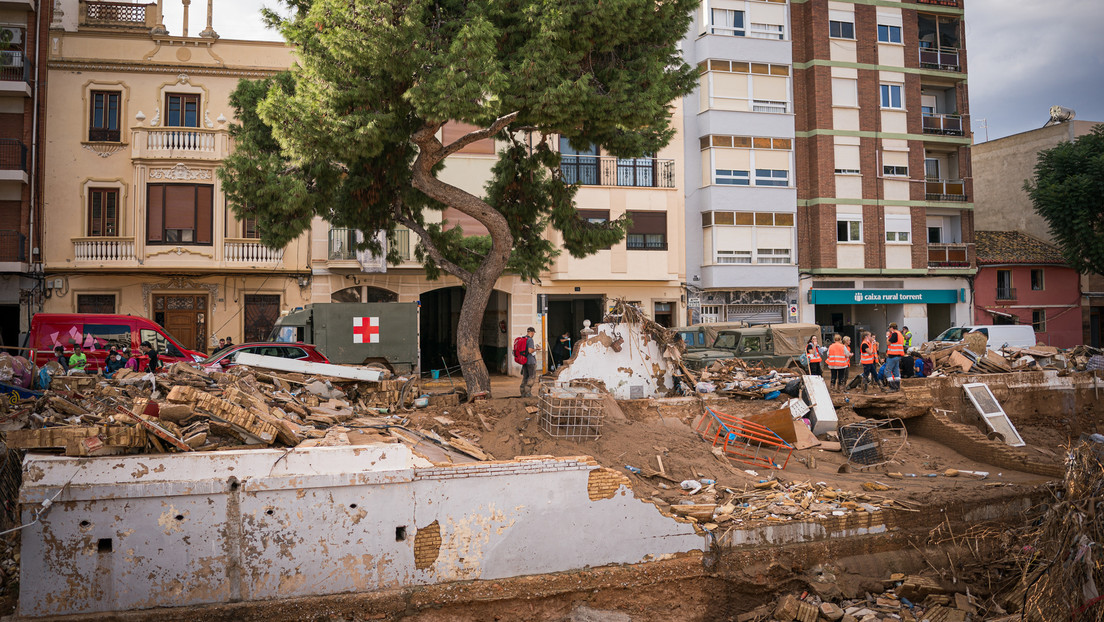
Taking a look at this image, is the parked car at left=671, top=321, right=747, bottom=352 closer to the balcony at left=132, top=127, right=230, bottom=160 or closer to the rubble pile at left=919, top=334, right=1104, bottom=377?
the rubble pile at left=919, top=334, right=1104, bottom=377

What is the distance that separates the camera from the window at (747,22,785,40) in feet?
87.5

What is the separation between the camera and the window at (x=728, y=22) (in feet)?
85.8

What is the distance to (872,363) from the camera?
55.7 feet

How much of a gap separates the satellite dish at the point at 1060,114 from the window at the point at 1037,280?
271 inches

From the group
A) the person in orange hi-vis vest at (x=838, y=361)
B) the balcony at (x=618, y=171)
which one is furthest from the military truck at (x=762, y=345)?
the balcony at (x=618, y=171)

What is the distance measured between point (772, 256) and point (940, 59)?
11771 mm

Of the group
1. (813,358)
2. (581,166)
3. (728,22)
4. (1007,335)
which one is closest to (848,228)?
(1007,335)

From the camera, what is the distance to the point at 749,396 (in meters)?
13.6

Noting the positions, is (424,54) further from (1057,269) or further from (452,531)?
(1057,269)

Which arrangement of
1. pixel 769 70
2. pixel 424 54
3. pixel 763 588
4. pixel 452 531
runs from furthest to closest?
pixel 769 70 < pixel 424 54 < pixel 763 588 < pixel 452 531

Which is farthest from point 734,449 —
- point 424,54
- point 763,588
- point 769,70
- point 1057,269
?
point 1057,269

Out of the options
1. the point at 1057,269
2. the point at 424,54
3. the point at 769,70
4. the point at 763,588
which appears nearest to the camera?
the point at 763,588

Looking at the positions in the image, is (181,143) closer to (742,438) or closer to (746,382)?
(746,382)

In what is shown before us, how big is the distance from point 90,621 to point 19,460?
2.23m
